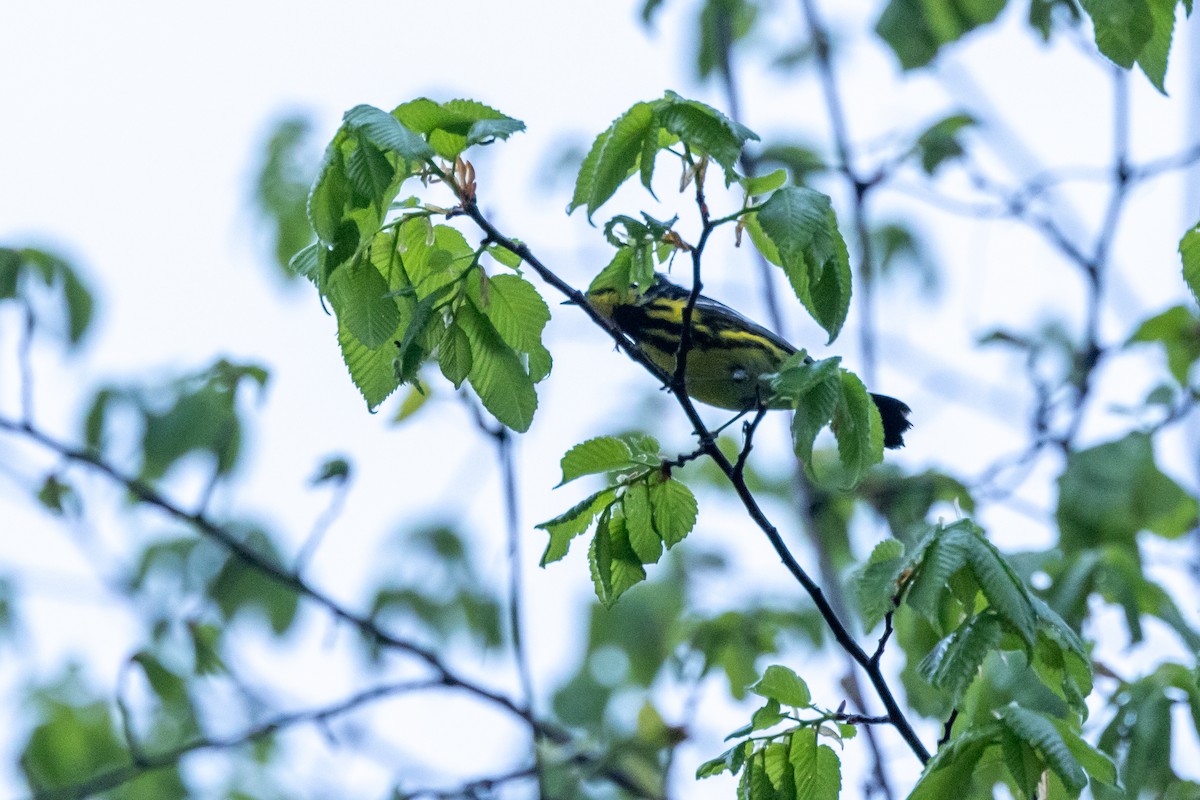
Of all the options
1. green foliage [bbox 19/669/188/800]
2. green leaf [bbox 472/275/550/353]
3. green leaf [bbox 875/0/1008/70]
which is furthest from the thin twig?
green foliage [bbox 19/669/188/800]

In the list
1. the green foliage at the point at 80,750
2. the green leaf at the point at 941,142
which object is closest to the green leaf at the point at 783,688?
the green leaf at the point at 941,142

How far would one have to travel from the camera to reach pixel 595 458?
85.5 inches

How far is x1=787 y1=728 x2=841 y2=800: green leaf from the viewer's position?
216cm

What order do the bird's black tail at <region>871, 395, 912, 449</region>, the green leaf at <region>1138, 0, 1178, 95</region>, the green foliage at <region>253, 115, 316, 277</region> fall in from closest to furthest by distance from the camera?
the green leaf at <region>1138, 0, 1178, 95</region>
the bird's black tail at <region>871, 395, 912, 449</region>
the green foliage at <region>253, 115, 316, 277</region>

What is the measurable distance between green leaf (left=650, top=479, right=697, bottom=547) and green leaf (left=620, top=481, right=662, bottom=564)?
11mm

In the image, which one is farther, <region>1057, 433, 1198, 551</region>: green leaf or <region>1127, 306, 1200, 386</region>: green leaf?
<region>1127, 306, 1200, 386</region>: green leaf

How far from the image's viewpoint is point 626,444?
2.23 m

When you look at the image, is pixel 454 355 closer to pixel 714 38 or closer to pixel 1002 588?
pixel 1002 588

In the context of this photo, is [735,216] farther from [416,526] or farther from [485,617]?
[416,526]

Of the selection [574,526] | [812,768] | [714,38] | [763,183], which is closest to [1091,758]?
[812,768]

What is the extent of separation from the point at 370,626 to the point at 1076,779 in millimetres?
2140

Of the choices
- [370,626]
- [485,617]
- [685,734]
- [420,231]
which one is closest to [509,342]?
[420,231]

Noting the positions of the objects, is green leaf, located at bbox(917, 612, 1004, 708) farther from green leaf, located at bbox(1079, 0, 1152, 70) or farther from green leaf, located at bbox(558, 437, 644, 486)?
green leaf, located at bbox(1079, 0, 1152, 70)

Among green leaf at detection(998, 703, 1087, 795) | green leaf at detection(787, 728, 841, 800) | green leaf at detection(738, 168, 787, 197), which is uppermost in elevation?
green leaf at detection(738, 168, 787, 197)
